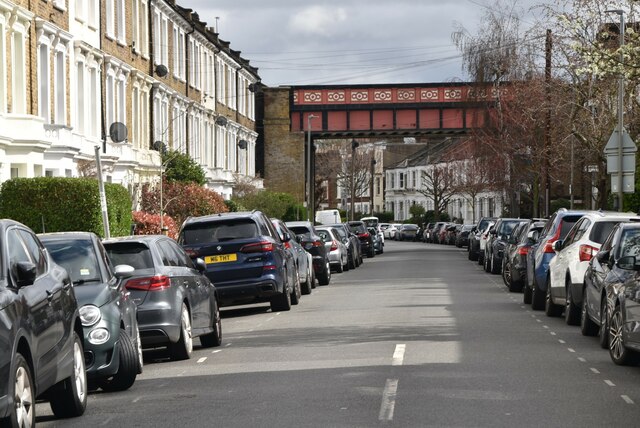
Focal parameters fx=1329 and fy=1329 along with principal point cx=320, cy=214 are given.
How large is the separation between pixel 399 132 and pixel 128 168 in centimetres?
3710

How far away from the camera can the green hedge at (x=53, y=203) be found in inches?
1225

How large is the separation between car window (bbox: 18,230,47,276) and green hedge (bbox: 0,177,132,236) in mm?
20357

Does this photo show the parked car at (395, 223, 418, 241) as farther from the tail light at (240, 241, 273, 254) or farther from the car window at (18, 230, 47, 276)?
the car window at (18, 230, 47, 276)

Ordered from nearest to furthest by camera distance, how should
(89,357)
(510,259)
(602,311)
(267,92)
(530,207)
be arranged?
(89,357)
(602,311)
(510,259)
(530,207)
(267,92)

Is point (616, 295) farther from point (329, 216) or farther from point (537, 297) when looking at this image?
point (329, 216)

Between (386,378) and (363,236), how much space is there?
46.2 meters

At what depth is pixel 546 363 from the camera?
14898 millimetres

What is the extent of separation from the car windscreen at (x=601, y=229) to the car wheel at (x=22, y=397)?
40.8ft

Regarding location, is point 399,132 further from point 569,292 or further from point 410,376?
point 410,376

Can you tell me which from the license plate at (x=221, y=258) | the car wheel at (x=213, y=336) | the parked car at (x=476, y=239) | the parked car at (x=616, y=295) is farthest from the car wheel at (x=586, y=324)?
the parked car at (x=476, y=239)

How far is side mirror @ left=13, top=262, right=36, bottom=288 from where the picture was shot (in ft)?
31.5

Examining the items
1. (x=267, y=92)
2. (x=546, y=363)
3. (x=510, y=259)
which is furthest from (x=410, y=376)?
(x=267, y=92)

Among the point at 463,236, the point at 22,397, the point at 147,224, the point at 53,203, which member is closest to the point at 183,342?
the point at 22,397

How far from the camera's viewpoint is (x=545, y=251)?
23016 millimetres
